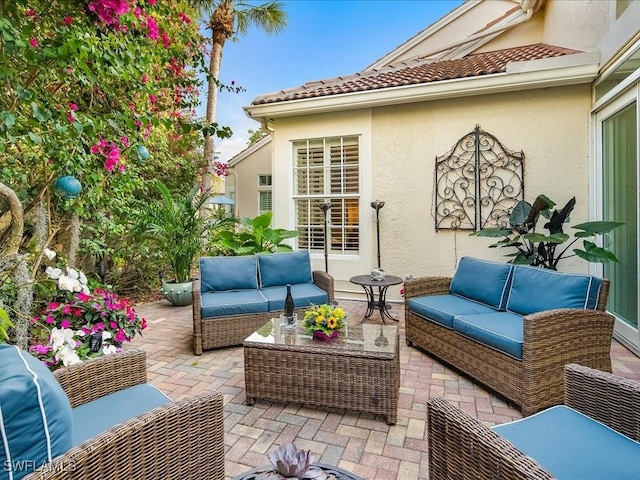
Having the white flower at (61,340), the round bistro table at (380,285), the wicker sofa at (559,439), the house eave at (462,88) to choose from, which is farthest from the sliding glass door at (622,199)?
the white flower at (61,340)

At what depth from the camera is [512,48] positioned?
7.13 m

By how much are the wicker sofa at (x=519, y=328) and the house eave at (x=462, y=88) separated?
9.84ft

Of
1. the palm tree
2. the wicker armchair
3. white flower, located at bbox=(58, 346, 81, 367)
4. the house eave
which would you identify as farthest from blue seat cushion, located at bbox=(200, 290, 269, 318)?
the palm tree

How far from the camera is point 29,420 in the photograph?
1.07 meters

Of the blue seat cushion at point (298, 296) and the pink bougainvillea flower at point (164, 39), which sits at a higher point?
the pink bougainvillea flower at point (164, 39)

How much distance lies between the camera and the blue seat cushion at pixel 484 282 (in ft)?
11.9

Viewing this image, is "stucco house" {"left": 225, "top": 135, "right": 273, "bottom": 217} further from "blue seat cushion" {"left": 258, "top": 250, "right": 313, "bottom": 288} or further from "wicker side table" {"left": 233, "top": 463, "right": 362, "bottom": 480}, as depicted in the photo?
"wicker side table" {"left": 233, "top": 463, "right": 362, "bottom": 480}

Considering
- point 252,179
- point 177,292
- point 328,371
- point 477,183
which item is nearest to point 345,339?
point 328,371

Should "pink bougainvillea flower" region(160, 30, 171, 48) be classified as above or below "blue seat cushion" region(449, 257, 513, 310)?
above

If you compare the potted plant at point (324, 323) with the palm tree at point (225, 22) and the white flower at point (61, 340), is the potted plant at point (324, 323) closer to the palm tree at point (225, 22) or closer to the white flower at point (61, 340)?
the white flower at point (61, 340)

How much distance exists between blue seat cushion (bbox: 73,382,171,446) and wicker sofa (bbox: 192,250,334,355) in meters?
1.97

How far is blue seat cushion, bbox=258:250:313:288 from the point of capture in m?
4.91

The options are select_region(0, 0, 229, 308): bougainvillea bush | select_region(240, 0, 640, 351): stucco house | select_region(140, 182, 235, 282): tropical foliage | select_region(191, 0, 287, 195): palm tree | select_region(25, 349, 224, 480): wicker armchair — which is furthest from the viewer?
select_region(191, 0, 287, 195): palm tree

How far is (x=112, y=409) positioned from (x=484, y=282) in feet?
11.5
